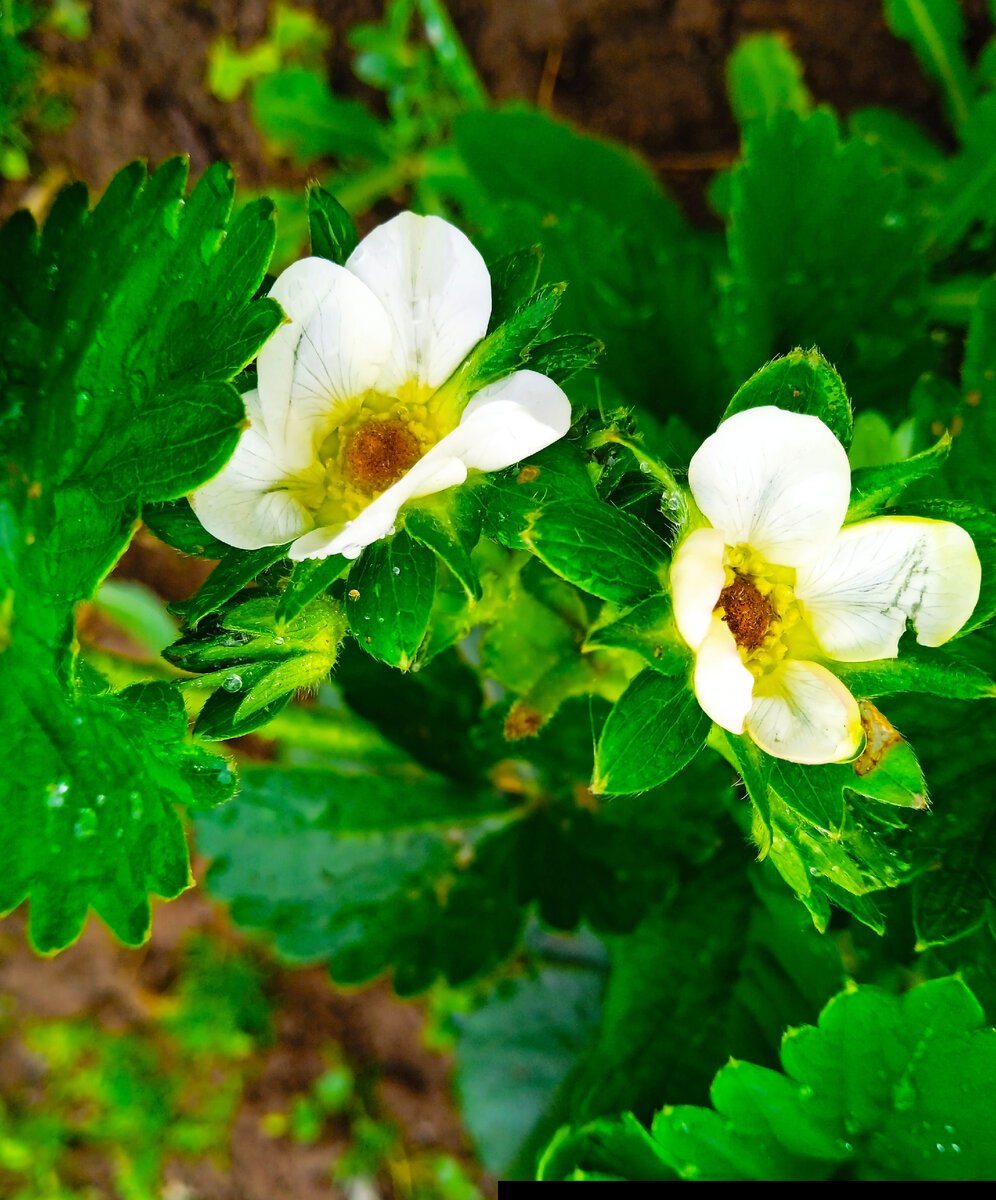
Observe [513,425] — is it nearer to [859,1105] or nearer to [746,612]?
[746,612]

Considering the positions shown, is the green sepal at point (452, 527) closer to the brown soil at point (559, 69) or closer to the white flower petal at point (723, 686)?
the white flower petal at point (723, 686)

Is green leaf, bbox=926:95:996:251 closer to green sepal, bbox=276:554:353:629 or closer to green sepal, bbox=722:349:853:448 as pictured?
green sepal, bbox=722:349:853:448

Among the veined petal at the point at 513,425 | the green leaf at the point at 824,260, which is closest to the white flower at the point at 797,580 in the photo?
the veined petal at the point at 513,425

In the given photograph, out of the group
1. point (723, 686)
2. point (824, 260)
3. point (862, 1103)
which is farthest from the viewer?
point (824, 260)

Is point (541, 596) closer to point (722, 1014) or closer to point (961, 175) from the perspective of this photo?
point (722, 1014)

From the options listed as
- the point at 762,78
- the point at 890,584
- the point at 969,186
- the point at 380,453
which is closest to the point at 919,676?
the point at 890,584

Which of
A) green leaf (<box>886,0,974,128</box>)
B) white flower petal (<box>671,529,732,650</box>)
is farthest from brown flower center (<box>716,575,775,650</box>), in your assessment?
green leaf (<box>886,0,974,128</box>)
